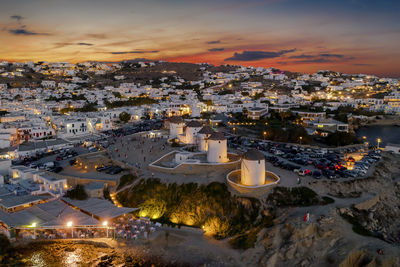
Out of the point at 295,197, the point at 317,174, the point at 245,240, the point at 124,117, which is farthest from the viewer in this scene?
the point at 124,117

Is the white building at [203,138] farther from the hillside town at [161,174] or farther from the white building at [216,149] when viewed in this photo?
the white building at [216,149]

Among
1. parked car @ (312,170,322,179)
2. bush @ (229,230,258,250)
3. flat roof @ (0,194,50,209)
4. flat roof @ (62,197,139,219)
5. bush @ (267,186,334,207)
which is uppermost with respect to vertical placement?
parked car @ (312,170,322,179)

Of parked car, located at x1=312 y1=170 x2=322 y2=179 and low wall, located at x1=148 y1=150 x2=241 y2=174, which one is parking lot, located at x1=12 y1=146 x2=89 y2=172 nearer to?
low wall, located at x1=148 y1=150 x2=241 y2=174

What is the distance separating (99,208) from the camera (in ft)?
67.8

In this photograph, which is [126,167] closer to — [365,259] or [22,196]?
[22,196]

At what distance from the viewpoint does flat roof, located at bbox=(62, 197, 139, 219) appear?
19.7 metres

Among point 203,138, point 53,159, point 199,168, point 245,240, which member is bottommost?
point 245,240

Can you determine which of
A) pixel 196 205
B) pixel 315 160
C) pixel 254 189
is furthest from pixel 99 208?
pixel 315 160

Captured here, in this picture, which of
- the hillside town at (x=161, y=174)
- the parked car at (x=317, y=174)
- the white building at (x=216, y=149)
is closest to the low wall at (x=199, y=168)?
the hillside town at (x=161, y=174)

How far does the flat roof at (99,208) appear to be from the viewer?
19719 mm

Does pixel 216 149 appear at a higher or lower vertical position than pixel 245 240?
higher

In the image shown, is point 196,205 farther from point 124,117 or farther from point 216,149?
point 124,117

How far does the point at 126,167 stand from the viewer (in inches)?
1081

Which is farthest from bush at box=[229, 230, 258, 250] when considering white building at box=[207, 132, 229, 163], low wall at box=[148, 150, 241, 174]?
white building at box=[207, 132, 229, 163]
